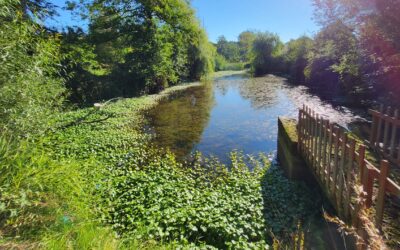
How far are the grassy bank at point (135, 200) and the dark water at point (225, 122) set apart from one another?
938 mm

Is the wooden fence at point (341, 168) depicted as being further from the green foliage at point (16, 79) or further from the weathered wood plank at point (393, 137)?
the green foliage at point (16, 79)

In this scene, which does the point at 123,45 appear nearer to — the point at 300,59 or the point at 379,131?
the point at 379,131

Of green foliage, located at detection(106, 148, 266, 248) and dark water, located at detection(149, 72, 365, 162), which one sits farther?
dark water, located at detection(149, 72, 365, 162)

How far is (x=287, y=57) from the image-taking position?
112ft

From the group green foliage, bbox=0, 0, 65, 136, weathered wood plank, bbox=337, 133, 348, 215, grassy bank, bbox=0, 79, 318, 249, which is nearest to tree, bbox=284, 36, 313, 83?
grassy bank, bbox=0, 79, 318, 249

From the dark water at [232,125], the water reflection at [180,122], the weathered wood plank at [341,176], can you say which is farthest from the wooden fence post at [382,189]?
the water reflection at [180,122]

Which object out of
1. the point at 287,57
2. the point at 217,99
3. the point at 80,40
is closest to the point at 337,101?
the point at 217,99

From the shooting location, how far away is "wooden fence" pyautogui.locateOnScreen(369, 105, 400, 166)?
14.2 ft

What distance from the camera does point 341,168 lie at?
318cm

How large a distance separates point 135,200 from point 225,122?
285 inches

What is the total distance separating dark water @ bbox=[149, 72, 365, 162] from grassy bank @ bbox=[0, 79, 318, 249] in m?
0.94

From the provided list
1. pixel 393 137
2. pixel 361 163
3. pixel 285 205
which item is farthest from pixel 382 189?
pixel 393 137

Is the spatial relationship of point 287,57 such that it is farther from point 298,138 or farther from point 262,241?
point 262,241

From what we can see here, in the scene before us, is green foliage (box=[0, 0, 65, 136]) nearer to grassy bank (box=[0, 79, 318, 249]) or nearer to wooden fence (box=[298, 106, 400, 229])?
grassy bank (box=[0, 79, 318, 249])
